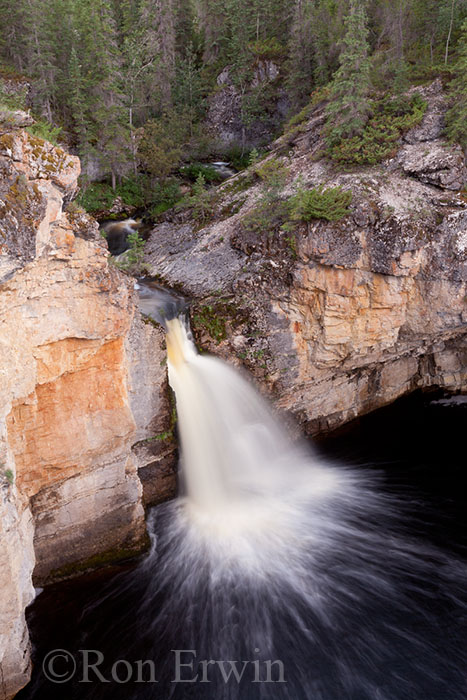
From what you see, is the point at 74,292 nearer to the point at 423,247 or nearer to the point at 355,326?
the point at 355,326

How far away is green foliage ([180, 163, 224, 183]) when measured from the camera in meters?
21.5

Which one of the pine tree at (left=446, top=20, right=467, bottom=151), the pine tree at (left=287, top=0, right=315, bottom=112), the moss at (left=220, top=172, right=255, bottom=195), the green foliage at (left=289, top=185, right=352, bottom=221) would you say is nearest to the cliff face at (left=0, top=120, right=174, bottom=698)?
the green foliage at (left=289, top=185, right=352, bottom=221)

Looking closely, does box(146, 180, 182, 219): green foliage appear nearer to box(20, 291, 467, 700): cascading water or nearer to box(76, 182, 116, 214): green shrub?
box(76, 182, 116, 214): green shrub

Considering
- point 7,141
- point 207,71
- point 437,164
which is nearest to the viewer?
point 7,141

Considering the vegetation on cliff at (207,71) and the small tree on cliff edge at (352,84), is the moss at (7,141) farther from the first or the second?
the small tree on cliff edge at (352,84)

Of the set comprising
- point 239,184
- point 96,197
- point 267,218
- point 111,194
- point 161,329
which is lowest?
point 161,329

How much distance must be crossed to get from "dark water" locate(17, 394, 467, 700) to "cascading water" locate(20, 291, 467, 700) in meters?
0.02

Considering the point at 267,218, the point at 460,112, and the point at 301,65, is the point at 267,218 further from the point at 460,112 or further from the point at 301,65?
the point at 301,65

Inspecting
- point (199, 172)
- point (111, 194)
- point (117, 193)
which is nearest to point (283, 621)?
point (111, 194)

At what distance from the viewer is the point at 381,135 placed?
42.1ft

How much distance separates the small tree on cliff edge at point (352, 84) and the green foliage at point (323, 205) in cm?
345

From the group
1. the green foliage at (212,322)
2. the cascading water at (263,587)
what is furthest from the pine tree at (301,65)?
the cascading water at (263,587)

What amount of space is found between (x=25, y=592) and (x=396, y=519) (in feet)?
25.7

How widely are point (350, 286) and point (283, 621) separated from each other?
309 inches
